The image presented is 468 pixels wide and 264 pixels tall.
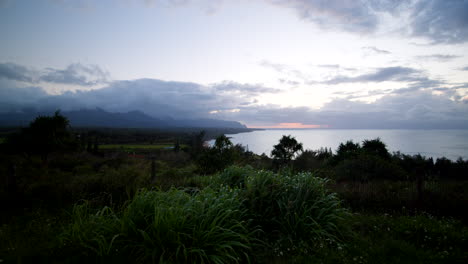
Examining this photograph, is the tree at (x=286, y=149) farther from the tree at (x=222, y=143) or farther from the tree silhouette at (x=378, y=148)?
the tree silhouette at (x=378, y=148)

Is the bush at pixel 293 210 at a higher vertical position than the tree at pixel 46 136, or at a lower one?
lower

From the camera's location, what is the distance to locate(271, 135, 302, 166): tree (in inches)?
562

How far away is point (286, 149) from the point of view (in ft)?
47.2

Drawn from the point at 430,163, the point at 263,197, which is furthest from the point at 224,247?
the point at 430,163

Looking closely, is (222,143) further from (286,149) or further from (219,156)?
(286,149)


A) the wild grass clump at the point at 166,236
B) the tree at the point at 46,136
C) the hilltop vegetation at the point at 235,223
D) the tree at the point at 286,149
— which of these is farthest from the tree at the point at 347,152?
the tree at the point at 46,136

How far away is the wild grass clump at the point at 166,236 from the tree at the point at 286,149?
404 inches

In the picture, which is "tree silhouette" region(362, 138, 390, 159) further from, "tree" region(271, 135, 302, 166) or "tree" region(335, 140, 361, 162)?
"tree" region(271, 135, 302, 166)

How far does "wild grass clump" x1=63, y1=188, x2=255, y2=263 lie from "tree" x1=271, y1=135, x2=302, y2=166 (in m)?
10.3

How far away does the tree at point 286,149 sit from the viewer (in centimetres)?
1427

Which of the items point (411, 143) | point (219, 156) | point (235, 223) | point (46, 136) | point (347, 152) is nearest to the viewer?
point (235, 223)

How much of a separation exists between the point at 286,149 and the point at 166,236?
37.8ft

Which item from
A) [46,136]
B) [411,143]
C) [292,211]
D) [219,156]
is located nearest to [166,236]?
[292,211]

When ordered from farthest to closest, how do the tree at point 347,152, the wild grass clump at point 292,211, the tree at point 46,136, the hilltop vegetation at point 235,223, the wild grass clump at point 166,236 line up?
the tree at point 347,152 → the tree at point 46,136 → the wild grass clump at point 292,211 → the hilltop vegetation at point 235,223 → the wild grass clump at point 166,236
